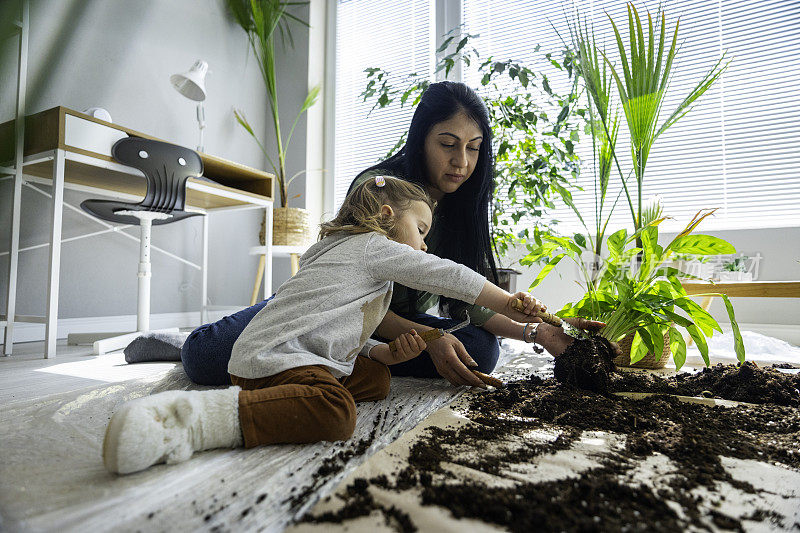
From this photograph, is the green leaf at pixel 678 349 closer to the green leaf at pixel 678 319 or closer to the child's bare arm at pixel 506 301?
the green leaf at pixel 678 319

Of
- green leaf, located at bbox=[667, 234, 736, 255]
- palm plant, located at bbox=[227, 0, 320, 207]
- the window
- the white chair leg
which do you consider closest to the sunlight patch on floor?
the white chair leg

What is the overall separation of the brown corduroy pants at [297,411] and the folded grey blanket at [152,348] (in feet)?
3.25

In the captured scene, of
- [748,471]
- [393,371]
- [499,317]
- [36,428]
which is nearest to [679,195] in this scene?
[499,317]

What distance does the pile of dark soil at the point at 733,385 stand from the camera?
107cm

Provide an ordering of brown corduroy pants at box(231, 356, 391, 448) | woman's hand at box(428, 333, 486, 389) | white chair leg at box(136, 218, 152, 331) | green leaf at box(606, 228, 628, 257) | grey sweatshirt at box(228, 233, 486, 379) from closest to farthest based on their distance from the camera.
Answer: brown corduroy pants at box(231, 356, 391, 448)
grey sweatshirt at box(228, 233, 486, 379)
woman's hand at box(428, 333, 486, 389)
green leaf at box(606, 228, 628, 257)
white chair leg at box(136, 218, 152, 331)

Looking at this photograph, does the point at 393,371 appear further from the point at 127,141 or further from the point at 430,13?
the point at 430,13

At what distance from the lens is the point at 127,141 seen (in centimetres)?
187

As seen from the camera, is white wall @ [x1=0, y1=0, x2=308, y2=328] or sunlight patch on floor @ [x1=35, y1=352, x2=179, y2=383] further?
white wall @ [x1=0, y1=0, x2=308, y2=328]

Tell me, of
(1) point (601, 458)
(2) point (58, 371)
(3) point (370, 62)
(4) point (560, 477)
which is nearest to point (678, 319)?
(1) point (601, 458)

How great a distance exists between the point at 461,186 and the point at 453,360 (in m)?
0.60

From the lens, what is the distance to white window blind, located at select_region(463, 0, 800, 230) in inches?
98.9

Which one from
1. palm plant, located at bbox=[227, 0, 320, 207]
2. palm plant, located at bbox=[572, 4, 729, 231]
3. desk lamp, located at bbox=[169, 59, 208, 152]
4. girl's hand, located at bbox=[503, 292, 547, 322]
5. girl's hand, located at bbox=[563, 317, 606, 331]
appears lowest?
girl's hand, located at bbox=[563, 317, 606, 331]

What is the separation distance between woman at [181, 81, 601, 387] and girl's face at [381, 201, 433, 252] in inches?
8.9

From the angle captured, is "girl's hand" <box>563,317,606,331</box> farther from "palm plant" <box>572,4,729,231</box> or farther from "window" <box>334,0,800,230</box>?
"window" <box>334,0,800,230</box>
